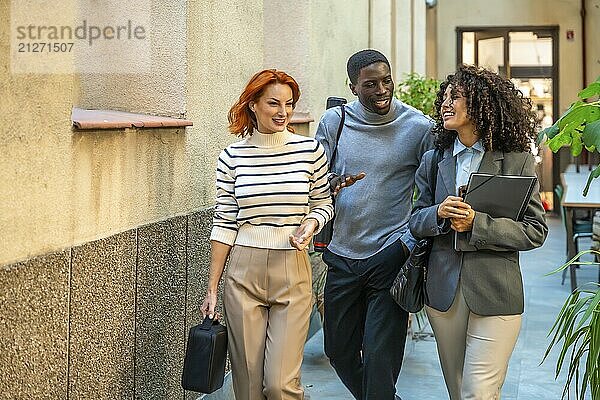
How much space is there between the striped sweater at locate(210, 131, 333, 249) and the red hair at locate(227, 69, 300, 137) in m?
0.07

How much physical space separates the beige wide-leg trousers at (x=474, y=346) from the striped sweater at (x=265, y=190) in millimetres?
644

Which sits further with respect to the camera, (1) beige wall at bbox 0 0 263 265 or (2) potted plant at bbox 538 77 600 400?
(2) potted plant at bbox 538 77 600 400

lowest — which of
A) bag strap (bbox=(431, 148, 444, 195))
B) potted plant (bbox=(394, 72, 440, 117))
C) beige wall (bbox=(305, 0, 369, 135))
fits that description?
bag strap (bbox=(431, 148, 444, 195))

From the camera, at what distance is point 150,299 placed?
4.63m

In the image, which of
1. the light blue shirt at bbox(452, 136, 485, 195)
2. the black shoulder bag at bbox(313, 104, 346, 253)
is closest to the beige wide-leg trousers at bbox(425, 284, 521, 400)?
the light blue shirt at bbox(452, 136, 485, 195)

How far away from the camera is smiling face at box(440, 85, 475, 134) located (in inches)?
163

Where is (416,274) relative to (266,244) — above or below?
below

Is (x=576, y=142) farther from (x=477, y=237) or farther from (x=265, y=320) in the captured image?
(x=265, y=320)

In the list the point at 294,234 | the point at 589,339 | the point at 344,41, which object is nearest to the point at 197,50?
the point at 294,234

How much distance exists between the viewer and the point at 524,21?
1955 cm

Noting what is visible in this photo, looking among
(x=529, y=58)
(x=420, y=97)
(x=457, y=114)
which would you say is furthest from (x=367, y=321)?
(x=529, y=58)

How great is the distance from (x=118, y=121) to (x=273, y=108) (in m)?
0.64

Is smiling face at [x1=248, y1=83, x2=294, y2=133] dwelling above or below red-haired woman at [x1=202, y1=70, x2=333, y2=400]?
above

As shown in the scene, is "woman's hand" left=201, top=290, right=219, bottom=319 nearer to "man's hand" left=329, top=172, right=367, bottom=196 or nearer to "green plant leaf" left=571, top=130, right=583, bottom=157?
"man's hand" left=329, top=172, right=367, bottom=196
